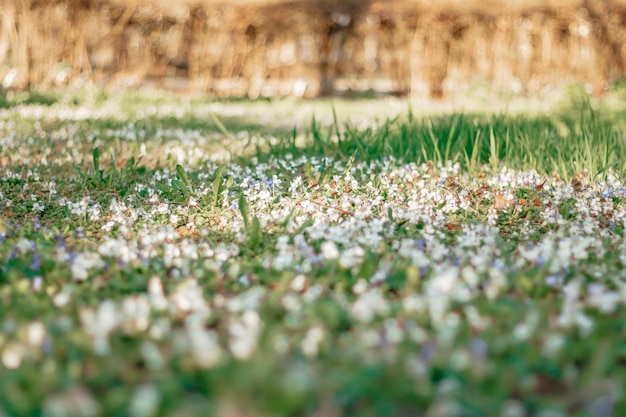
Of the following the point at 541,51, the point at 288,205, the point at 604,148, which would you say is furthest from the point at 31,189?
the point at 541,51

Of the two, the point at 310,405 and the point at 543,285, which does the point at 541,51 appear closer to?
the point at 543,285

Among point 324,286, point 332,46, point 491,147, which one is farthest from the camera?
point 332,46

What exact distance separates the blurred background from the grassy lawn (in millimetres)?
7876

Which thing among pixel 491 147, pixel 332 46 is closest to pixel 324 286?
pixel 491 147

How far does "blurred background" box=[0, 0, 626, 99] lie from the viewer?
12.1m

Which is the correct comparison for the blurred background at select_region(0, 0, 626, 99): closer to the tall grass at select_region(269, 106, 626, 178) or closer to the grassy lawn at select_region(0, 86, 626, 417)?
the tall grass at select_region(269, 106, 626, 178)

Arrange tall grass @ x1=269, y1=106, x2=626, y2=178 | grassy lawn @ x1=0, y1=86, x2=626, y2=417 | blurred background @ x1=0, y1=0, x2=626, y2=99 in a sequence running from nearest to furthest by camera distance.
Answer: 1. grassy lawn @ x1=0, y1=86, x2=626, y2=417
2. tall grass @ x1=269, y1=106, x2=626, y2=178
3. blurred background @ x1=0, y1=0, x2=626, y2=99

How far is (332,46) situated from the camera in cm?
1355

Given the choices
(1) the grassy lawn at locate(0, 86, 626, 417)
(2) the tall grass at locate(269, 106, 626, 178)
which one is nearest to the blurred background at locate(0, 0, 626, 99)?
(2) the tall grass at locate(269, 106, 626, 178)

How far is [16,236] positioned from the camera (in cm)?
314

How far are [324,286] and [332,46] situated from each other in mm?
11711

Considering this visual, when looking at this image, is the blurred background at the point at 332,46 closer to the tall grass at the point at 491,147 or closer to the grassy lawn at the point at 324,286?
the tall grass at the point at 491,147

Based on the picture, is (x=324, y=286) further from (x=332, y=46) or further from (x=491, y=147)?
(x=332, y=46)

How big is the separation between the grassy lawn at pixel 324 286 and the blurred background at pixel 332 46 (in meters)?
7.88
